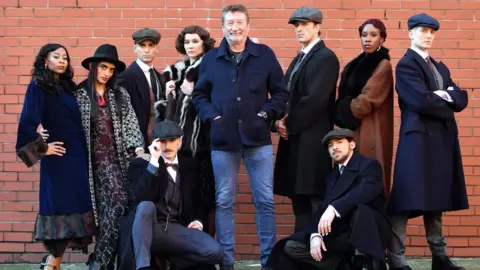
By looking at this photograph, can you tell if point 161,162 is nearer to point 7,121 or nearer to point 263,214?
point 263,214

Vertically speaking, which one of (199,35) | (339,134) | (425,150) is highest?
(199,35)

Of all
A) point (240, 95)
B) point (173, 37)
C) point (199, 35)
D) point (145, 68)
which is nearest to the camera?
point (240, 95)

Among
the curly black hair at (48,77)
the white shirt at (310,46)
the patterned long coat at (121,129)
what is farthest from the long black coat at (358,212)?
the curly black hair at (48,77)

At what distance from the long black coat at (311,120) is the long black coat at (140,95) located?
1.11m

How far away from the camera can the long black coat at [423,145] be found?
21.2 feet

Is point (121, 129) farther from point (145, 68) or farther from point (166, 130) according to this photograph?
point (145, 68)

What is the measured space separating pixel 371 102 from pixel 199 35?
1.47 metres

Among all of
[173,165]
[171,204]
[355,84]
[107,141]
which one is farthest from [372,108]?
[107,141]

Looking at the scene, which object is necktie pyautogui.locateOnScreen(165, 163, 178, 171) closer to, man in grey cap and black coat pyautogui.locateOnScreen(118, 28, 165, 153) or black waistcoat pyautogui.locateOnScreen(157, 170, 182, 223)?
black waistcoat pyautogui.locateOnScreen(157, 170, 182, 223)

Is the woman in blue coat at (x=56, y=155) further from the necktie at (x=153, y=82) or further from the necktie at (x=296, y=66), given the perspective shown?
the necktie at (x=296, y=66)

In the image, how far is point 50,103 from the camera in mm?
6445

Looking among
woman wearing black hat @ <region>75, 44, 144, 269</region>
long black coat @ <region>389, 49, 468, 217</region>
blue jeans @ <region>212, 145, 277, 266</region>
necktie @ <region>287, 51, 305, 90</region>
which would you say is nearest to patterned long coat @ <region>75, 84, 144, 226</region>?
woman wearing black hat @ <region>75, 44, 144, 269</region>

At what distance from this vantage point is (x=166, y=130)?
6297mm

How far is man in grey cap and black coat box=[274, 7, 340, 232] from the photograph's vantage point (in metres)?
6.63
